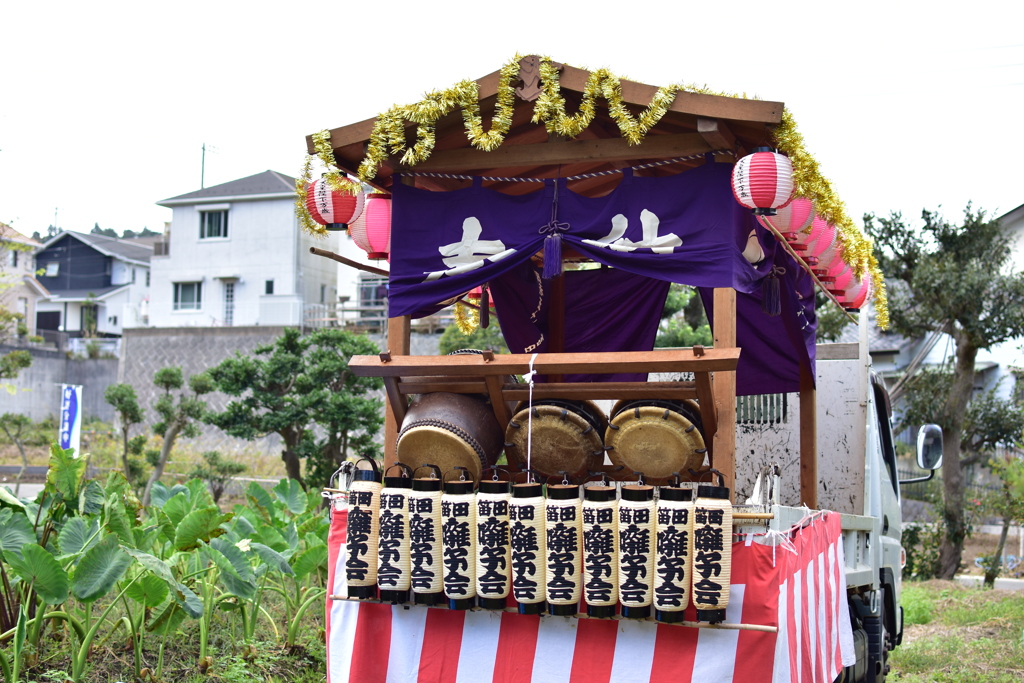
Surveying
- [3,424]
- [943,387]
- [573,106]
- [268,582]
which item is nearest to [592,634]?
[573,106]

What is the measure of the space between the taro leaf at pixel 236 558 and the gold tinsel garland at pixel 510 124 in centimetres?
253

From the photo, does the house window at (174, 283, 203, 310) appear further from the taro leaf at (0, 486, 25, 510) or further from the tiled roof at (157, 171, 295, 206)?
the taro leaf at (0, 486, 25, 510)

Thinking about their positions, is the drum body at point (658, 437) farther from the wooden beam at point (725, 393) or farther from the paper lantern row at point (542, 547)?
the paper lantern row at point (542, 547)

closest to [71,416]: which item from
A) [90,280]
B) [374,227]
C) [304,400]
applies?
[304,400]

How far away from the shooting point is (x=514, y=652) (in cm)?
450

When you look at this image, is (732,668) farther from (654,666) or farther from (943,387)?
(943,387)

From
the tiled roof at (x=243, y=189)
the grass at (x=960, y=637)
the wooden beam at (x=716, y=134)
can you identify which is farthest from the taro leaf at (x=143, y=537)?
the tiled roof at (x=243, y=189)

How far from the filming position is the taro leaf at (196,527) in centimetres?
724

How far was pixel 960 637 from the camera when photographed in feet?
33.9

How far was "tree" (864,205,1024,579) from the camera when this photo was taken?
14.5 metres

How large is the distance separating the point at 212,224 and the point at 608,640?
30.2 meters

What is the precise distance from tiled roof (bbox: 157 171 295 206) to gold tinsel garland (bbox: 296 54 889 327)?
25.7 m

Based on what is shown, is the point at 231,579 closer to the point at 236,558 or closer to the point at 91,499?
the point at 236,558

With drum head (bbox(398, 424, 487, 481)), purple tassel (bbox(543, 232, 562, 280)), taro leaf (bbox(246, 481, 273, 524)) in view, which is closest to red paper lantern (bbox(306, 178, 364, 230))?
purple tassel (bbox(543, 232, 562, 280))
